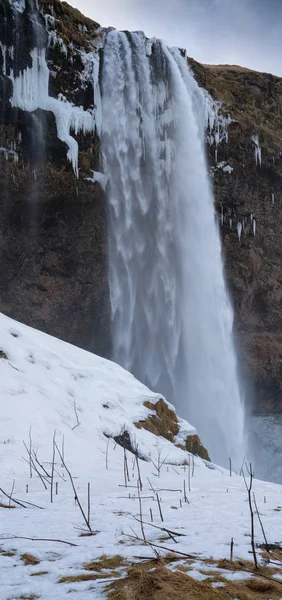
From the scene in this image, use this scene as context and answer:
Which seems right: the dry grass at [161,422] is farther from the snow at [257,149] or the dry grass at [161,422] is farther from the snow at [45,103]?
the snow at [257,149]

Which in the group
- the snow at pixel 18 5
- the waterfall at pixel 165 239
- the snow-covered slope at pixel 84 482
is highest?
the snow at pixel 18 5

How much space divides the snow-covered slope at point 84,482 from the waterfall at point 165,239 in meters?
12.7

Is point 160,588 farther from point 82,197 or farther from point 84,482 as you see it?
point 82,197

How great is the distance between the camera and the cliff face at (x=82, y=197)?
1892cm

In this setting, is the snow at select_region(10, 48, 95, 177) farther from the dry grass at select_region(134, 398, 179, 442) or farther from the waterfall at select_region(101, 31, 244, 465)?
the dry grass at select_region(134, 398, 179, 442)

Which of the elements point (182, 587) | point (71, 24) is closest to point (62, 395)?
point (182, 587)

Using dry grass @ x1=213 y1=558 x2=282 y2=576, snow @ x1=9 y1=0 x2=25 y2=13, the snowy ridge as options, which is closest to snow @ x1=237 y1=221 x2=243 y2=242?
snow @ x1=9 y1=0 x2=25 y2=13

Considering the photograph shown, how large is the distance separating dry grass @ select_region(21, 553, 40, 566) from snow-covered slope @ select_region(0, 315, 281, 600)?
0.08 ft

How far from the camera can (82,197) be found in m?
20.8

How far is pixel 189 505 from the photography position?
308 cm

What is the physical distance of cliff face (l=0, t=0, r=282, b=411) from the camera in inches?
745

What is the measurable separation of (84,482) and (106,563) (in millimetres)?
2118

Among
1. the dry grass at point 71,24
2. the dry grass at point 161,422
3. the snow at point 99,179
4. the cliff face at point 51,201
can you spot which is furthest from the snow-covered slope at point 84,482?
the dry grass at point 71,24

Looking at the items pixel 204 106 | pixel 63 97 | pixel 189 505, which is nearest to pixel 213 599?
→ pixel 189 505
